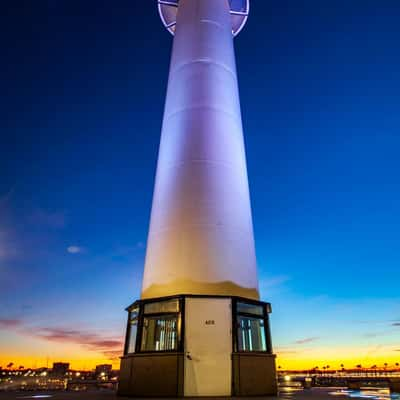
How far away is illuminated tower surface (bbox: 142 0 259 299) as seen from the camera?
393 inches

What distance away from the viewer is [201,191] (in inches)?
432

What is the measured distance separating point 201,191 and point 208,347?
4.48 m

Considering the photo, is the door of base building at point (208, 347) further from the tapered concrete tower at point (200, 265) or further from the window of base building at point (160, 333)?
the window of base building at point (160, 333)

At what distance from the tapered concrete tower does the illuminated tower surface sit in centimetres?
3

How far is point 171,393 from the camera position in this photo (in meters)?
8.24

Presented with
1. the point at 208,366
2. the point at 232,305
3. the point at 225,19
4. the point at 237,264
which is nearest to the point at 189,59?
the point at 225,19

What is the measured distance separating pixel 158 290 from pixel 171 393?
2.67 m

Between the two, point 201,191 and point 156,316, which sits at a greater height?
point 201,191

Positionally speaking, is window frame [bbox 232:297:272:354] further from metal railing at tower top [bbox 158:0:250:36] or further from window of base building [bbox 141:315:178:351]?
metal railing at tower top [bbox 158:0:250:36]

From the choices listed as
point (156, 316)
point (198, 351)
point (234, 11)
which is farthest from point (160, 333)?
point (234, 11)

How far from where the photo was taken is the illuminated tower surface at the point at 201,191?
32.8ft

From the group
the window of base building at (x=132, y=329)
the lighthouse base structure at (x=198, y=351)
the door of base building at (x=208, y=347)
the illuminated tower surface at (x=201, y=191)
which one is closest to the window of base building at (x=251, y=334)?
the lighthouse base structure at (x=198, y=351)


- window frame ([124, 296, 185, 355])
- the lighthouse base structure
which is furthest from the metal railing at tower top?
the lighthouse base structure

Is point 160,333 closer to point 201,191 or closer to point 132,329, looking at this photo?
point 132,329
